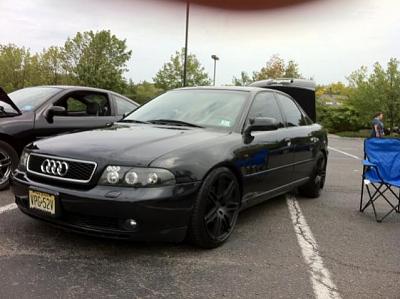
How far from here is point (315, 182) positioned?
6363mm

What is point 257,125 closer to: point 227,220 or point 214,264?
point 227,220

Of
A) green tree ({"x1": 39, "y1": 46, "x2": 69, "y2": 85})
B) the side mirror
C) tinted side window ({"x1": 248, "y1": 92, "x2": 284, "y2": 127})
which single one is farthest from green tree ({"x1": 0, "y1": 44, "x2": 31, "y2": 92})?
tinted side window ({"x1": 248, "y1": 92, "x2": 284, "y2": 127})

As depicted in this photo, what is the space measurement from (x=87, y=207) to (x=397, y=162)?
3715 millimetres


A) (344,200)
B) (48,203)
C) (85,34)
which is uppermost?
(85,34)

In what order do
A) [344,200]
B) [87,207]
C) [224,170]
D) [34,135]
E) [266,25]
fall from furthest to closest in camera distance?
1. [344,200]
2. [34,135]
3. [224,170]
4. [266,25]
5. [87,207]

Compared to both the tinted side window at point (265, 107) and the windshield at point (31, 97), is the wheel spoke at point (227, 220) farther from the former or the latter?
the windshield at point (31, 97)

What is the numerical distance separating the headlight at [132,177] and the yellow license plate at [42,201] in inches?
16.1

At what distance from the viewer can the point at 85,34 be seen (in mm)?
33500

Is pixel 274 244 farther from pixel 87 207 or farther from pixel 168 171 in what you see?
pixel 87 207

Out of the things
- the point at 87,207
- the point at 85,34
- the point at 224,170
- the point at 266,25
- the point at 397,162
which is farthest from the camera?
the point at 85,34

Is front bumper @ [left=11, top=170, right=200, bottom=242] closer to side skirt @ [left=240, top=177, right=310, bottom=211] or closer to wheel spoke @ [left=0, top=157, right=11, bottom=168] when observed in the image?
side skirt @ [left=240, top=177, right=310, bottom=211]

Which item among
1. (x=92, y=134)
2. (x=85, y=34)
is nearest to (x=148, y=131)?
(x=92, y=134)

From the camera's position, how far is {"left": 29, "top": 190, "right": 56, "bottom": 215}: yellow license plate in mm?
3500

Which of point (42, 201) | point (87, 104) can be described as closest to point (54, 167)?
point (42, 201)
